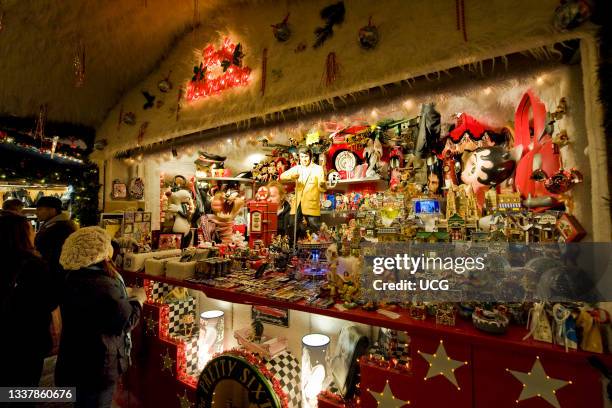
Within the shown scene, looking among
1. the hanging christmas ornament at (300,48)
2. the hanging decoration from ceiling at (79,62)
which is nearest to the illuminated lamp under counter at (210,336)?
the hanging christmas ornament at (300,48)

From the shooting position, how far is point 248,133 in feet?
8.03

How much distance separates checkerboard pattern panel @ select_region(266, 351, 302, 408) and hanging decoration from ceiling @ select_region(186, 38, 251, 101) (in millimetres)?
2032

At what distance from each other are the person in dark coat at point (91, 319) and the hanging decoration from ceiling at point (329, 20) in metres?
1.82

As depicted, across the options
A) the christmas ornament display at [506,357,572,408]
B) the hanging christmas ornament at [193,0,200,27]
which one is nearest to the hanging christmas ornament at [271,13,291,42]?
the hanging christmas ornament at [193,0,200,27]

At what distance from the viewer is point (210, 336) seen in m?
2.09

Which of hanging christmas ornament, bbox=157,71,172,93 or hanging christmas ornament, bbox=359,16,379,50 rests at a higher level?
hanging christmas ornament, bbox=157,71,172,93

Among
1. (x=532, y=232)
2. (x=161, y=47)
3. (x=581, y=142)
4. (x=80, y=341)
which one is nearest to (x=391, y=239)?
(x=532, y=232)

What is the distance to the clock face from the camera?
366 centimetres

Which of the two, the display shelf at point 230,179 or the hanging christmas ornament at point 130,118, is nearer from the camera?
the hanging christmas ornament at point 130,118

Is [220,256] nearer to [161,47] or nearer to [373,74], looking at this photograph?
[373,74]

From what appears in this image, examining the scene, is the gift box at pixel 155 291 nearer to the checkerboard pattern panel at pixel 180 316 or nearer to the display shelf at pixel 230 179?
the checkerboard pattern panel at pixel 180 316

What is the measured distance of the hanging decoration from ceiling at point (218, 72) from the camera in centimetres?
232

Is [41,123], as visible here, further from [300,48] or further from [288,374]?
[288,374]

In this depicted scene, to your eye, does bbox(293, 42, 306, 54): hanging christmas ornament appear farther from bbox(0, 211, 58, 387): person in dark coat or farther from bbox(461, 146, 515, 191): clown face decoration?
→ bbox(0, 211, 58, 387): person in dark coat
